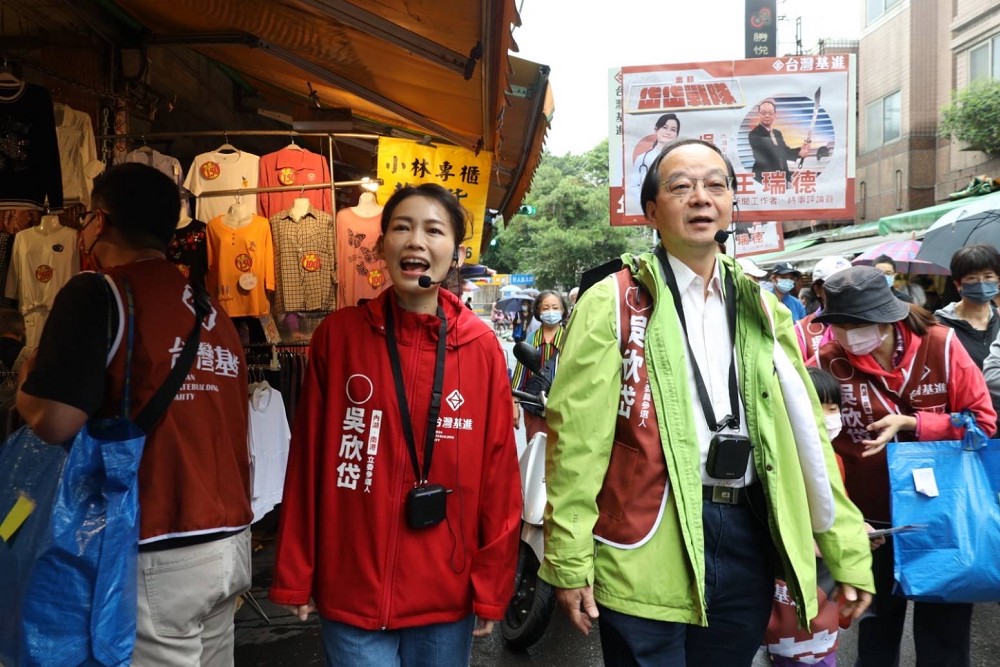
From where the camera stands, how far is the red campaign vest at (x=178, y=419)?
2104mm

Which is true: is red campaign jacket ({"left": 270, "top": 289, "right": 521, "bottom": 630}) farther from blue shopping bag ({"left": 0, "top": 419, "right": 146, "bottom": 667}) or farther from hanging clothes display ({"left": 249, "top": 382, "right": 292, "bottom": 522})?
hanging clothes display ({"left": 249, "top": 382, "right": 292, "bottom": 522})

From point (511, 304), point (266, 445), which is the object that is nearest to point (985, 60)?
point (511, 304)

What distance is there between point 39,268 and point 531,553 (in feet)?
12.1

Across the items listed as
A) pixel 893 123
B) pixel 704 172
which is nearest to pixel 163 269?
pixel 704 172

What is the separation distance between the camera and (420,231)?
2.19 m

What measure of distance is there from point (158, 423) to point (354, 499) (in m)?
0.67

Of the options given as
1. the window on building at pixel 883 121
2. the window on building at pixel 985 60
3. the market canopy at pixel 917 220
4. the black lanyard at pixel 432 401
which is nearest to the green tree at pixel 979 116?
the window on building at pixel 985 60

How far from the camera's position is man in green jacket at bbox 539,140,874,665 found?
1.92m

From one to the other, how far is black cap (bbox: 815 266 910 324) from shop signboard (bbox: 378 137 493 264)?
2.38 metres

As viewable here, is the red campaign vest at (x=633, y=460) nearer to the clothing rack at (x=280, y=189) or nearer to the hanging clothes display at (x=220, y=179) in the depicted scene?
the clothing rack at (x=280, y=189)

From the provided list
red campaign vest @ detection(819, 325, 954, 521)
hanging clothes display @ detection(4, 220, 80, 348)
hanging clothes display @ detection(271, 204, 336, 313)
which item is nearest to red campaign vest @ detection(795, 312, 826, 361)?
red campaign vest @ detection(819, 325, 954, 521)

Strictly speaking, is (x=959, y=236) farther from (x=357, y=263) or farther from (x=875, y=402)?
(x=357, y=263)

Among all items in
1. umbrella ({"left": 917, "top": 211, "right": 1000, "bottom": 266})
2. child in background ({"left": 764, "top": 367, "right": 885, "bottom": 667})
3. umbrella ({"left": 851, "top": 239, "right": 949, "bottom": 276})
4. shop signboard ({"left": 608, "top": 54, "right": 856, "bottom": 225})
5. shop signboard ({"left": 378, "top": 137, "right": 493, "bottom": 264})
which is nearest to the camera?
child in background ({"left": 764, "top": 367, "right": 885, "bottom": 667})

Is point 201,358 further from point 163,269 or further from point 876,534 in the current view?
point 876,534
